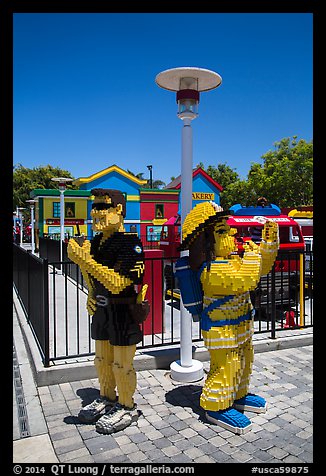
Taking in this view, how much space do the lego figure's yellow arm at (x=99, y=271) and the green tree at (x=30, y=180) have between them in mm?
36300

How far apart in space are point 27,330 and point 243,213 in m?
5.10

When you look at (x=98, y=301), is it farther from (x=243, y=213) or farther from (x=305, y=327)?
(x=243, y=213)

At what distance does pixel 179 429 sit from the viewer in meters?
3.52

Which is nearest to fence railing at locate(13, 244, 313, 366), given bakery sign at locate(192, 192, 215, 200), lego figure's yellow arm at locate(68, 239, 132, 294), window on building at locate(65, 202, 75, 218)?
lego figure's yellow arm at locate(68, 239, 132, 294)

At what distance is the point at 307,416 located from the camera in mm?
3787

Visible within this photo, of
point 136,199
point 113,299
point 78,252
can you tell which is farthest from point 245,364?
point 136,199

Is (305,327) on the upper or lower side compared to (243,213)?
lower

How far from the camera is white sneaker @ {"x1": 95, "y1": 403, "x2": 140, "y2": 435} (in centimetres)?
340

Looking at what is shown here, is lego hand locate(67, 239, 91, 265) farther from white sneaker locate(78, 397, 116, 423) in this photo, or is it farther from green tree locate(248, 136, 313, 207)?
green tree locate(248, 136, 313, 207)

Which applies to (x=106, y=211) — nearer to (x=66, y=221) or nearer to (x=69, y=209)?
(x=66, y=221)

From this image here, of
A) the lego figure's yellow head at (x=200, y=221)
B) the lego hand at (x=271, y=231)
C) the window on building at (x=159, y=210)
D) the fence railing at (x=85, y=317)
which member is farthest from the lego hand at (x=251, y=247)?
the window on building at (x=159, y=210)
